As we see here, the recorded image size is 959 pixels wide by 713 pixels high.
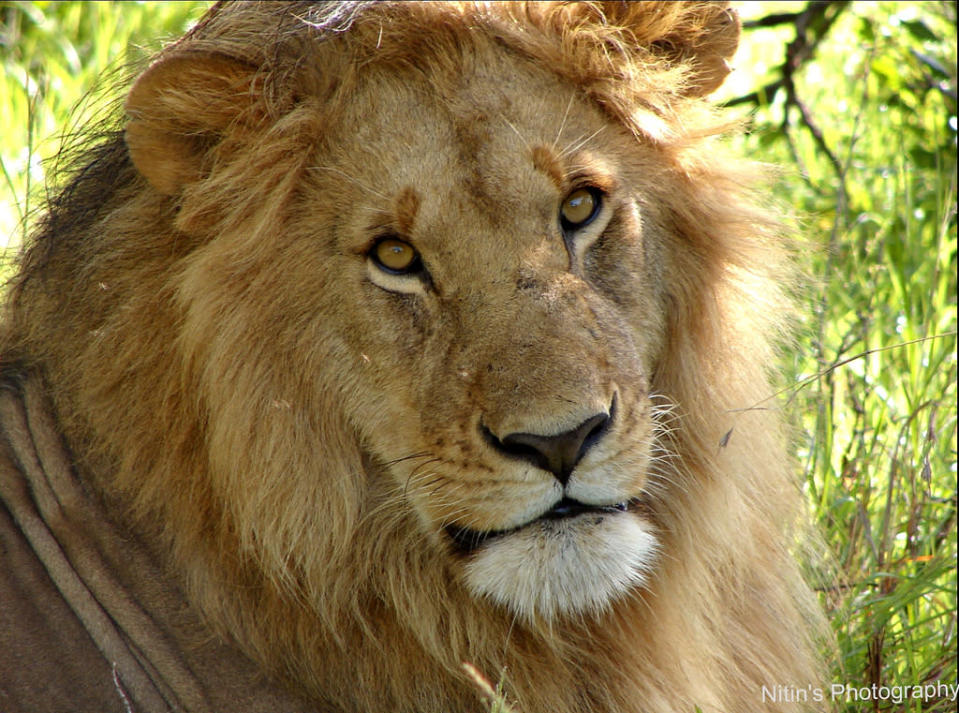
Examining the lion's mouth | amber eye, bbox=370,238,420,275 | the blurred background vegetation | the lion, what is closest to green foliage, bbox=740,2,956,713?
the blurred background vegetation

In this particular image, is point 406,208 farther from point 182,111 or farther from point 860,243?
point 860,243

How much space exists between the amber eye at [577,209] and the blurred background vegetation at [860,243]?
0.68 m

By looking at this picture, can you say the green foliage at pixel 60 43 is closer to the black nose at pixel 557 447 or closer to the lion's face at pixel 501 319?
the lion's face at pixel 501 319

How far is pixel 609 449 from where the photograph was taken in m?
2.48

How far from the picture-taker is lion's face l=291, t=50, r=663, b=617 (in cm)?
246

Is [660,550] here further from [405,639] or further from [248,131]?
[248,131]

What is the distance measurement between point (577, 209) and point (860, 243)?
292cm

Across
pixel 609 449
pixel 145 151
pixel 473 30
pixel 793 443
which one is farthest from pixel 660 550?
pixel 145 151

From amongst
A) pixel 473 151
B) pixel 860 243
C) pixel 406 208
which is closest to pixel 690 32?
pixel 473 151

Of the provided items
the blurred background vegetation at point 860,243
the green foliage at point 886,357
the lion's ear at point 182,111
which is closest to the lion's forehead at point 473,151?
the lion's ear at point 182,111

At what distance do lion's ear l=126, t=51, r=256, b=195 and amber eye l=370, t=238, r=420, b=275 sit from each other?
447mm

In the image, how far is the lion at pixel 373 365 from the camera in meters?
2.64

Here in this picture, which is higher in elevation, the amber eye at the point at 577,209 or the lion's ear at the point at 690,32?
the lion's ear at the point at 690,32

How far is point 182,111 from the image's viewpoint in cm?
271
